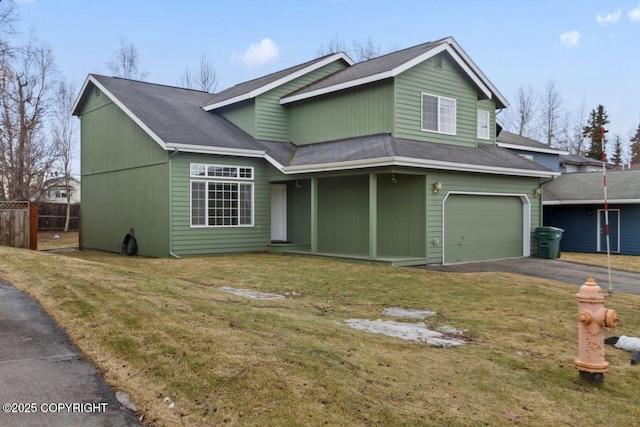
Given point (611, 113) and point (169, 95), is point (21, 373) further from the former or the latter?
point (611, 113)

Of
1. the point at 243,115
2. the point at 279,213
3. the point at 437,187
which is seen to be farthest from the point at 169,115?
the point at 437,187

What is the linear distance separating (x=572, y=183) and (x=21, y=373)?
73.4 feet

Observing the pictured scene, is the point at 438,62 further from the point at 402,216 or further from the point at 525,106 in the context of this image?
the point at 525,106

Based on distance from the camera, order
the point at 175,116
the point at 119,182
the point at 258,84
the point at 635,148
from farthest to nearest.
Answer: the point at 635,148, the point at 258,84, the point at 119,182, the point at 175,116

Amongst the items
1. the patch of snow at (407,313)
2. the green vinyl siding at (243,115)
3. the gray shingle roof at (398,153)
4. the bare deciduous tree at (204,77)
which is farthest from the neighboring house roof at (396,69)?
the bare deciduous tree at (204,77)

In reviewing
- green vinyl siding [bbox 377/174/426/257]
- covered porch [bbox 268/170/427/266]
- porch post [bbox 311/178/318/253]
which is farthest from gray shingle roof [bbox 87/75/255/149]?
green vinyl siding [bbox 377/174/426/257]

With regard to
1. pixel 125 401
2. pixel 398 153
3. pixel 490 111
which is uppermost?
pixel 490 111

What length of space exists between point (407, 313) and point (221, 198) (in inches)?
370

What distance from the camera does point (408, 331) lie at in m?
6.74

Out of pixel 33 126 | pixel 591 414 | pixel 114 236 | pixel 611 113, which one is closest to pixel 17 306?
pixel 591 414

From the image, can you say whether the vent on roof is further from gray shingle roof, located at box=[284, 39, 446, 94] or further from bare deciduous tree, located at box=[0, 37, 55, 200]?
bare deciduous tree, located at box=[0, 37, 55, 200]

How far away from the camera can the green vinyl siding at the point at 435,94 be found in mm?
14898

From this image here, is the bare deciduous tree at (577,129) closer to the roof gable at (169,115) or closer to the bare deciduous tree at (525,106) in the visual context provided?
the bare deciduous tree at (525,106)

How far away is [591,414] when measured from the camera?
4.32 metres
